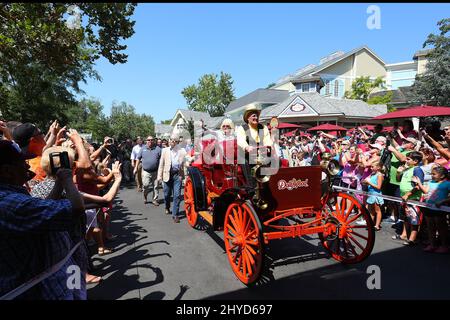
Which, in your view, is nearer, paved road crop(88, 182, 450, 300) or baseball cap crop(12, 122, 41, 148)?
baseball cap crop(12, 122, 41, 148)

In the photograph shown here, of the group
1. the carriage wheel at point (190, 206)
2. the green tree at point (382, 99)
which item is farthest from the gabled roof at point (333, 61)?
the carriage wheel at point (190, 206)

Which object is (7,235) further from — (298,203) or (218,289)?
(298,203)

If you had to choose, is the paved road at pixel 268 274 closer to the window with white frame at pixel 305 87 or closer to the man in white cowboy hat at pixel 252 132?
the man in white cowboy hat at pixel 252 132

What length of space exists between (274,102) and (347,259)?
33207 mm

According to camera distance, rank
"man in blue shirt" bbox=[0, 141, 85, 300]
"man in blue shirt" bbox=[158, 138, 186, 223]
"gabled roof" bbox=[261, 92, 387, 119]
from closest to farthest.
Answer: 1. "man in blue shirt" bbox=[0, 141, 85, 300]
2. "man in blue shirt" bbox=[158, 138, 186, 223]
3. "gabled roof" bbox=[261, 92, 387, 119]

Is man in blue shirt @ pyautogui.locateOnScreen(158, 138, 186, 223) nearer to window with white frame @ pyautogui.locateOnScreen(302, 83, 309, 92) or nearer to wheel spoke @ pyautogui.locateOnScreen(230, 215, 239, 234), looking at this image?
wheel spoke @ pyautogui.locateOnScreen(230, 215, 239, 234)

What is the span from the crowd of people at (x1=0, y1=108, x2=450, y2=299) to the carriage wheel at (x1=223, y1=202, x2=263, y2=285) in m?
0.46

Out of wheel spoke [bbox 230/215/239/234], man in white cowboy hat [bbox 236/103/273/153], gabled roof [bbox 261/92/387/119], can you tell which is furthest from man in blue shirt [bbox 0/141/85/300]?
gabled roof [bbox 261/92/387/119]

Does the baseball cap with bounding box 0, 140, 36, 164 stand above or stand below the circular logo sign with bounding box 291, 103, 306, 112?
below

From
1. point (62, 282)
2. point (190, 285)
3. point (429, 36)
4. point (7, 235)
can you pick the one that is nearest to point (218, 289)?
point (190, 285)

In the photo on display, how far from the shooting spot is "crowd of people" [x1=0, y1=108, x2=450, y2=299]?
5.14 ft

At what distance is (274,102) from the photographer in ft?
117

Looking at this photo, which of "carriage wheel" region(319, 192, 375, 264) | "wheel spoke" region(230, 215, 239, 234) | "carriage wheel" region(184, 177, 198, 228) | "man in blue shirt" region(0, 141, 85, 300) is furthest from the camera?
"carriage wheel" region(184, 177, 198, 228)

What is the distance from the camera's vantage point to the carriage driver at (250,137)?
12.4 feet
